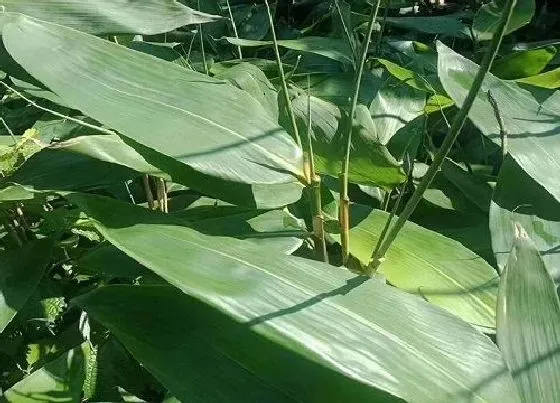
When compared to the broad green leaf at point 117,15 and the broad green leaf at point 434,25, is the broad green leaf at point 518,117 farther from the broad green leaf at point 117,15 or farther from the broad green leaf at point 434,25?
the broad green leaf at point 434,25

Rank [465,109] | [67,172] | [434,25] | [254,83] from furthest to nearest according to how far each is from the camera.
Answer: [434,25], [254,83], [67,172], [465,109]

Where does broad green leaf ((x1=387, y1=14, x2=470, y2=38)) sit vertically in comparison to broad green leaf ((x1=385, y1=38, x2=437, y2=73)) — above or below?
below

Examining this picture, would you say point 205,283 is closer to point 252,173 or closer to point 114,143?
point 252,173

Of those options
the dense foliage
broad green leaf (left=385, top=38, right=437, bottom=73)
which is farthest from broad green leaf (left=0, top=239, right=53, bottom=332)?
broad green leaf (left=385, top=38, right=437, bottom=73)

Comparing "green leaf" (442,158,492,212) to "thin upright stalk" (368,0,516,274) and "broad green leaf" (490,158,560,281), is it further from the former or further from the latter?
"thin upright stalk" (368,0,516,274)

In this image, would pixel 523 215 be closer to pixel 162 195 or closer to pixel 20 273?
pixel 162 195

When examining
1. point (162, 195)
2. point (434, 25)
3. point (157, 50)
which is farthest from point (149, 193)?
point (434, 25)
